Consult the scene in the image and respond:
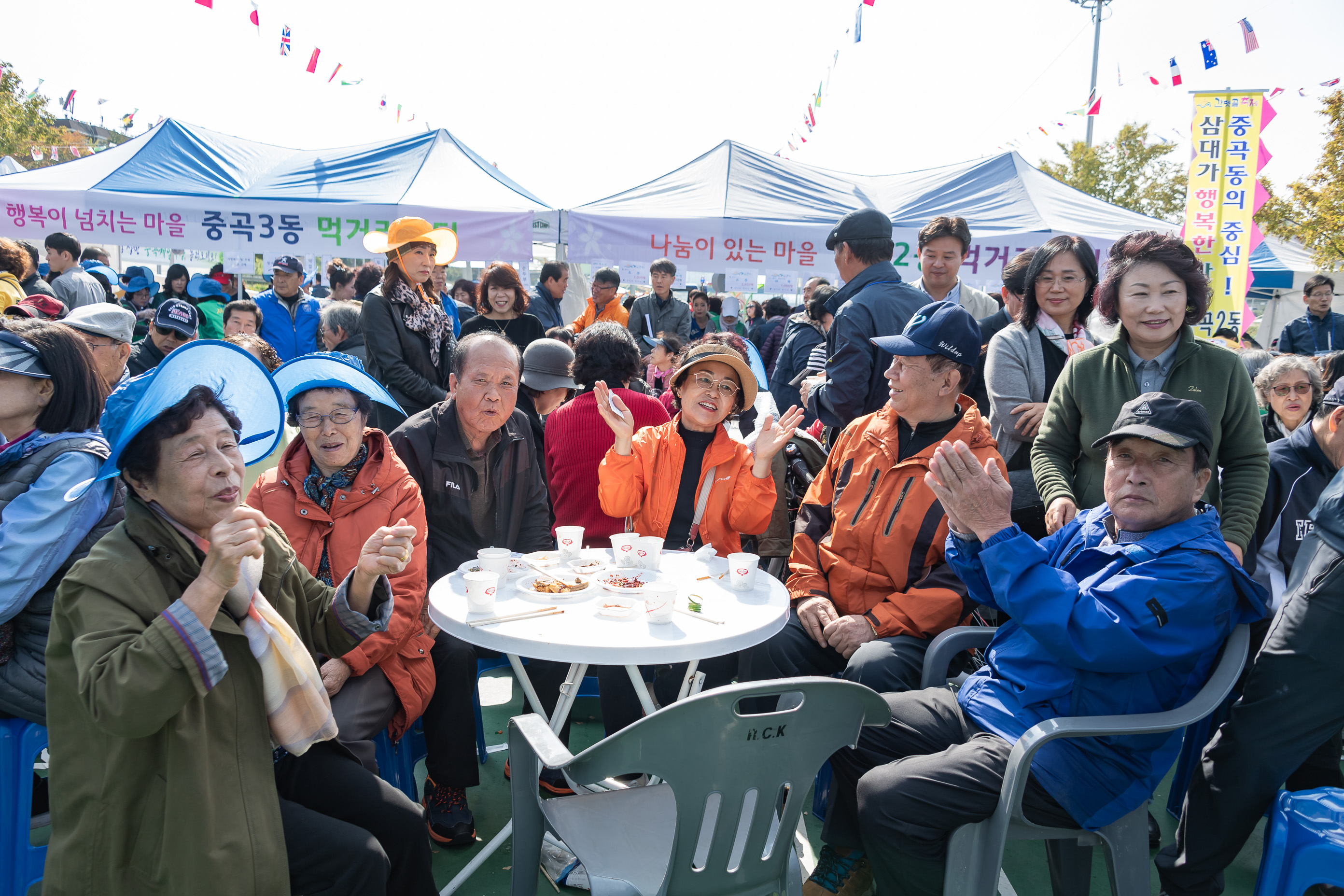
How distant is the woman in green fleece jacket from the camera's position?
2.54m

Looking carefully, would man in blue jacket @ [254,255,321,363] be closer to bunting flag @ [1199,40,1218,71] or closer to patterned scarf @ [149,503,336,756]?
patterned scarf @ [149,503,336,756]

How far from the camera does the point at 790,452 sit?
12.2 feet

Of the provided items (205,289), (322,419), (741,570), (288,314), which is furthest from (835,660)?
(205,289)

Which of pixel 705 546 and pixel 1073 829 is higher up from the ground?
pixel 705 546

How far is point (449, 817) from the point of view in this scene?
8.30 ft

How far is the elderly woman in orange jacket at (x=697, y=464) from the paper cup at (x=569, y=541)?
1.21 feet

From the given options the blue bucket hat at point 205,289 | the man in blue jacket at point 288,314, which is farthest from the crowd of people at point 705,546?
the blue bucket hat at point 205,289

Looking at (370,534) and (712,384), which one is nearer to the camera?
(370,534)

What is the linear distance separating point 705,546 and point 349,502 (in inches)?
49.6

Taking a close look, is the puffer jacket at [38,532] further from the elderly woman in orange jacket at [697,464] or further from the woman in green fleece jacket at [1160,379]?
the woman in green fleece jacket at [1160,379]

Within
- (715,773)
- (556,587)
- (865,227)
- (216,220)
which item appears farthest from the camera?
(216,220)

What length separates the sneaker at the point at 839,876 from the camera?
225 cm

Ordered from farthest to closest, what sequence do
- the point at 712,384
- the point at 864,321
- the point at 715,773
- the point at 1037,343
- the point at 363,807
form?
the point at 864,321
the point at 1037,343
the point at 712,384
the point at 363,807
the point at 715,773

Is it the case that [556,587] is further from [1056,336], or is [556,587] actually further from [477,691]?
[1056,336]
